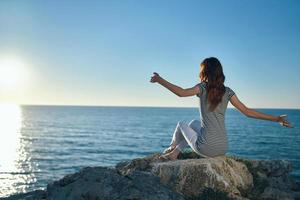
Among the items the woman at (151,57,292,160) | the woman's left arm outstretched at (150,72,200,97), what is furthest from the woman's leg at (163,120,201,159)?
the woman's left arm outstretched at (150,72,200,97)

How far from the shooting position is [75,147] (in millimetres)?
78125

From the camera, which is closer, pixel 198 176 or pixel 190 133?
pixel 198 176

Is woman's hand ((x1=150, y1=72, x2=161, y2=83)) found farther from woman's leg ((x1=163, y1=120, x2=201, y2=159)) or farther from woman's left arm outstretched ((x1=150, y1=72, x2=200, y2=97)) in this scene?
woman's leg ((x1=163, y1=120, x2=201, y2=159))

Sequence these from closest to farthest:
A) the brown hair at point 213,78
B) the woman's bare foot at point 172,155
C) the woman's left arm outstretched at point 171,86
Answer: the woman's left arm outstretched at point 171,86 → the brown hair at point 213,78 → the woman's bare foot at point 172,155

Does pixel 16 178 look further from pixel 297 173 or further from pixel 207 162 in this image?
pixel 207 162

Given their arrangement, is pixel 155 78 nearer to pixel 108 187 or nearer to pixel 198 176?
pixel 108 187

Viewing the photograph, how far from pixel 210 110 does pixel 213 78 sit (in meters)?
1.02

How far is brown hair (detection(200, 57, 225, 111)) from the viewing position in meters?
10.4

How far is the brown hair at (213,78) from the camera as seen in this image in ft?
34.0

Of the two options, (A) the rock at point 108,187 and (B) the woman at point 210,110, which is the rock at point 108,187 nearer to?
(A) the rock at point 108,187

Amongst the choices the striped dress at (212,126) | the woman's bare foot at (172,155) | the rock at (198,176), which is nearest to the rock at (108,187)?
the rock at (198,176)

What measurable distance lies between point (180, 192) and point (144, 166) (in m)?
2.76

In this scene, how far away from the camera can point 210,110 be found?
10961 millimetres

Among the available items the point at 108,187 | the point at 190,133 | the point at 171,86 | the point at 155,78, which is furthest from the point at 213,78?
the point at 108,187
